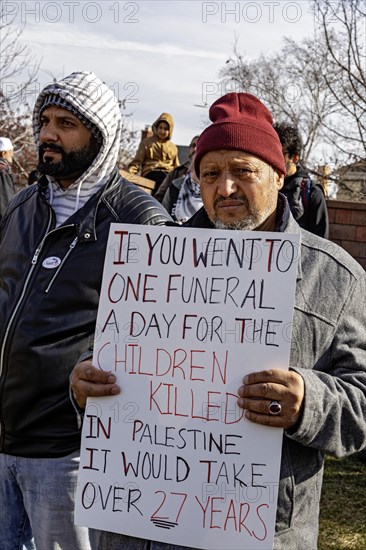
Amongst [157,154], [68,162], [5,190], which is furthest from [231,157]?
[157,154]

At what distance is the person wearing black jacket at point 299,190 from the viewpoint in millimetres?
5617

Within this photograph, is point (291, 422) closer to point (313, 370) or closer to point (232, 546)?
point (313, 370)

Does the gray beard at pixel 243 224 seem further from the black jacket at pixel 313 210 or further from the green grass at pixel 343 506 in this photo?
the black jacket at pixel 313 210

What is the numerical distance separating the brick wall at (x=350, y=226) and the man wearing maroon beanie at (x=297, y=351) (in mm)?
6109

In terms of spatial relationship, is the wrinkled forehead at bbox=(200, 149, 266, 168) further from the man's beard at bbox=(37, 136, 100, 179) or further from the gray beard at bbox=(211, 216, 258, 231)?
the man's beard at bbox=(37, 136, 100, 179)

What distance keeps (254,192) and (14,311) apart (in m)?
1.12

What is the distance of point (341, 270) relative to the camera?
86.5 inches

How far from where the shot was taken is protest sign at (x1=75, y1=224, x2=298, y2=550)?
81.0 inches

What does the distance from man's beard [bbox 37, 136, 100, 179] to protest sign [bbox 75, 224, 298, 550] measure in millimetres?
1004

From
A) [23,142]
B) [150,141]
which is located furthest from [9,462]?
[23,142]

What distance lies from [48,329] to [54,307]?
77 millimetres

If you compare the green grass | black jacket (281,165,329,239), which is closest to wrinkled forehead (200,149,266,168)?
the green grass

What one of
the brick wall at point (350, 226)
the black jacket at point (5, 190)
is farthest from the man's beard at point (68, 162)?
the brick wall at point (350, 226)

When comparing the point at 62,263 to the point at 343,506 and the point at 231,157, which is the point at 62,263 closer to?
the point at 231,157
